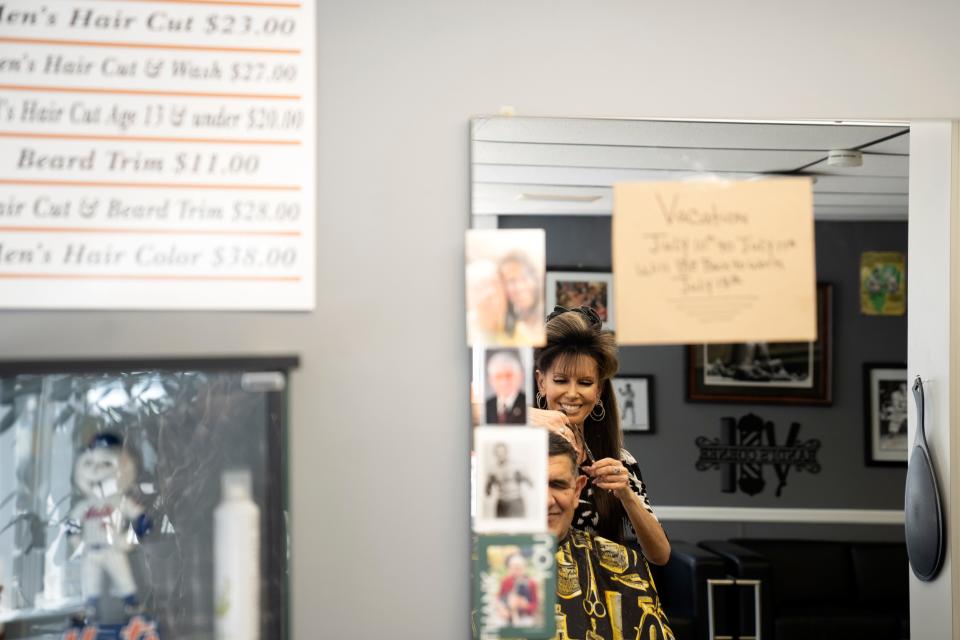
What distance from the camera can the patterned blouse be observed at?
1.55 metres

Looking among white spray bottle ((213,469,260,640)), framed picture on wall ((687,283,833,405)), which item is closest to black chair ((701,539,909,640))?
framed picture on wall ((687,283,833,405))

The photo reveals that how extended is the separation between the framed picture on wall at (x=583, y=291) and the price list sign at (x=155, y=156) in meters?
0.42

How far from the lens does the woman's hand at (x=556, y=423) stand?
5.07 feet

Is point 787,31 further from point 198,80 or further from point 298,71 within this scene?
point 198,80

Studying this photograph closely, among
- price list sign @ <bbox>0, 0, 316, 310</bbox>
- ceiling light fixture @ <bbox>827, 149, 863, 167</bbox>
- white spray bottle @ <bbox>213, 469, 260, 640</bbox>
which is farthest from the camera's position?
ceiling light fixture @ <bbox>827, 149, 863, 167</bbox>

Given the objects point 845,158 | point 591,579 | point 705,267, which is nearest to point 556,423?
point 591,579

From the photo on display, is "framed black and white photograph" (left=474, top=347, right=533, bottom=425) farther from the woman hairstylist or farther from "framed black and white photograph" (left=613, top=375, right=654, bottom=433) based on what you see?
"framed black and white photograph" (left=613, top=375, right=654, bottom=433)

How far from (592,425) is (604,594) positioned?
0.29m

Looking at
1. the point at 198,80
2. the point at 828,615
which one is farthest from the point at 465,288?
the point at 828,615

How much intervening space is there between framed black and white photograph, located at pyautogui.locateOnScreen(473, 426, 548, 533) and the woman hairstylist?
6 cm

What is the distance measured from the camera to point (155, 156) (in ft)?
5.02

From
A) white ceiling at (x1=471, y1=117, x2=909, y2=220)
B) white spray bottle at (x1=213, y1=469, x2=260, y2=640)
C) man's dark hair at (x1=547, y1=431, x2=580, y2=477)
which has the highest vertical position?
white ceiling at (x1=471, y1=117, x2=909, y2=220)

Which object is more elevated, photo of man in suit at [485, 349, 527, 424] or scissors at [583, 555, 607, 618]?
photo of man in suit at [485, 349, 527, 424]

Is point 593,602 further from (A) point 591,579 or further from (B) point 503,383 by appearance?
(B) point 503,383
